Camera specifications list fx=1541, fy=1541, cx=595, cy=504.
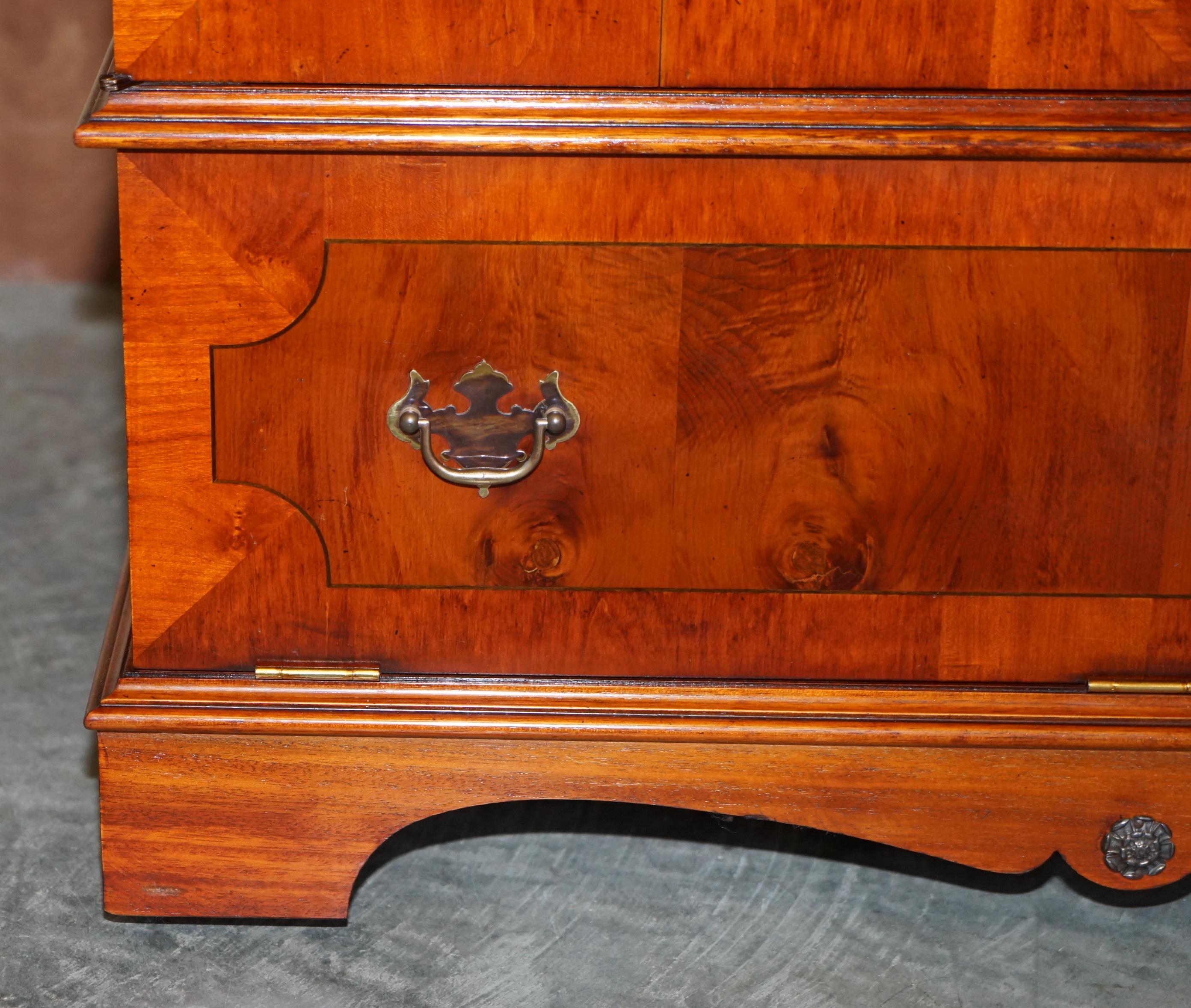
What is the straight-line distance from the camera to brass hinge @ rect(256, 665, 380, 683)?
99 cm

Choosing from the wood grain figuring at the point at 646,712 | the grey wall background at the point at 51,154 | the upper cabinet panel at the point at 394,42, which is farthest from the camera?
the grey wall background at the point at 51,154

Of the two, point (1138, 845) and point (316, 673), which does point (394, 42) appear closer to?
point (316, 673)

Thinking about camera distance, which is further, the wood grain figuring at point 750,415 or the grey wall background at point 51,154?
the grey wall background at point 51,154

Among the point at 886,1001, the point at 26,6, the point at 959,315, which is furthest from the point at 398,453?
the point at 26,6

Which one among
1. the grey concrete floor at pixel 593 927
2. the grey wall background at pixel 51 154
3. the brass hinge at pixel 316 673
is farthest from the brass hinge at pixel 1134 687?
the grey wall background at pixel 51 154

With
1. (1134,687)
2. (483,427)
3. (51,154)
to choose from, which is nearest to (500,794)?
(483,427)

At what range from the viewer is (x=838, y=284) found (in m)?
0.92

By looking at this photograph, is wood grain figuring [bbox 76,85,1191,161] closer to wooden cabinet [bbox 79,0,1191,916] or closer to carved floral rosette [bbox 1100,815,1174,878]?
wooden cabinet [bbox 79,0,1191,916]

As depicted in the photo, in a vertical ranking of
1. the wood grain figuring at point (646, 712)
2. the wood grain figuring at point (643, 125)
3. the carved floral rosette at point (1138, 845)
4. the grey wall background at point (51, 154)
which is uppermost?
the wood grain figuring at point (643, 125)

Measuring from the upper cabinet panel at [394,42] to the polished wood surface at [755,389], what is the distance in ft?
0.16

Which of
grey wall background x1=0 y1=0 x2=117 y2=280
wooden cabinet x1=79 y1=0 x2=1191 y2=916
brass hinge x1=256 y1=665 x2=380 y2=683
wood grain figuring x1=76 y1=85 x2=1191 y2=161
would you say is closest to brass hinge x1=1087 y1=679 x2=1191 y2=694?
wooden cabinet x1=79 y1=0 x2=1191 y2=916

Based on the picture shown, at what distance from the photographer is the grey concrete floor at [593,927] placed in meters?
1.01

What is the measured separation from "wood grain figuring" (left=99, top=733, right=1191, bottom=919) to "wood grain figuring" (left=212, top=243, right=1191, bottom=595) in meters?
0.12

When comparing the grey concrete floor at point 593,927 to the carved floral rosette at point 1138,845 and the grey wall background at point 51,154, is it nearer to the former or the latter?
the carved floral rosette at point 1138,845
